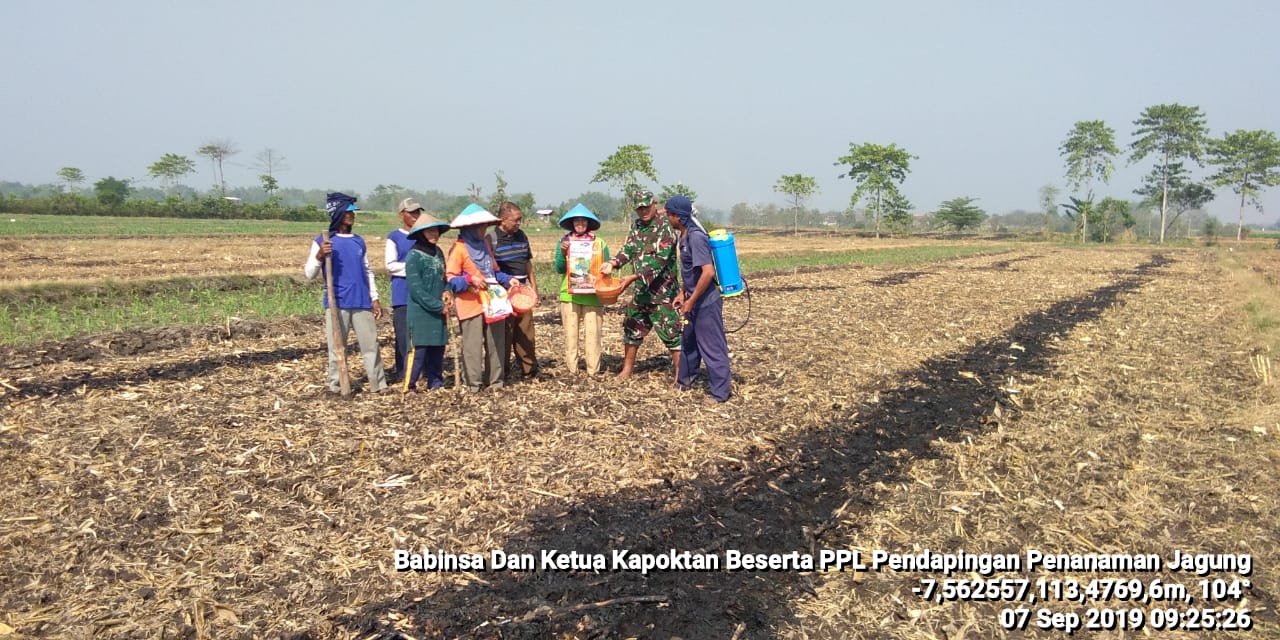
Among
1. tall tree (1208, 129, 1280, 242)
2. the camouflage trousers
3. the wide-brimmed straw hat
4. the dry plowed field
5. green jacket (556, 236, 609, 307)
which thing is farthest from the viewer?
tall tree (1208, 129, 1280, 242)

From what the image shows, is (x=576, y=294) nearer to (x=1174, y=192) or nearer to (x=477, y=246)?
(x=477, y=246)

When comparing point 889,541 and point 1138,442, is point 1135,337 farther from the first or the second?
point 889,541

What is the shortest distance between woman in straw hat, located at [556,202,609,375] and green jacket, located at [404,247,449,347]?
117 cm

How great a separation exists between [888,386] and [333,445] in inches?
213

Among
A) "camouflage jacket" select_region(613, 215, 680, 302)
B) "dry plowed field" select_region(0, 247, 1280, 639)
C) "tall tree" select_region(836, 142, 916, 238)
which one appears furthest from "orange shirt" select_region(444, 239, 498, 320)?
"tall tree" select_region(836, 142, 916, 238)

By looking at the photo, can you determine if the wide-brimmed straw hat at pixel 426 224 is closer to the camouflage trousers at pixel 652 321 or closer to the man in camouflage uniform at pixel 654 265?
the man in camouflage uniform at pixel 654 265

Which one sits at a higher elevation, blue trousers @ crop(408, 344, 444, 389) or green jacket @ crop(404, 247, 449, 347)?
green jacket @ crop(404, 247, 449, 347)

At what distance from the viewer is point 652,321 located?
22.8ft

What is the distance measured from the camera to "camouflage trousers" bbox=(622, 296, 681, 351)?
682 cm

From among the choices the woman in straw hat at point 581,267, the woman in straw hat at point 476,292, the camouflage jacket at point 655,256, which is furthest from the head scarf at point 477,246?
the camouflage jacket at point 655,256

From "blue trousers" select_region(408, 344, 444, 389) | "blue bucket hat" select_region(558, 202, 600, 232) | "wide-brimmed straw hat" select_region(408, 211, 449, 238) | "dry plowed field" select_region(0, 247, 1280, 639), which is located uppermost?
"blue bucket hat" select_region(558, 202, 600, 232)

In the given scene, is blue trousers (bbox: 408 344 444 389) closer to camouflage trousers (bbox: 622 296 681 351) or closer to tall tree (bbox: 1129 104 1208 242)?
camouflage trousers (bbox: 622 296 681 351)

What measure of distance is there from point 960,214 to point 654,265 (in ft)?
214

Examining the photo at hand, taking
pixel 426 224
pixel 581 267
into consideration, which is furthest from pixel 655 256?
pixel 426 224
